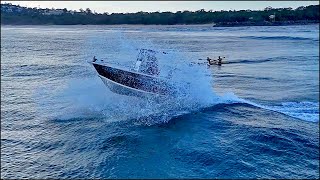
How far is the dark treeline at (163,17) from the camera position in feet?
429

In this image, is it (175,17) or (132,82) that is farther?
(175,17)

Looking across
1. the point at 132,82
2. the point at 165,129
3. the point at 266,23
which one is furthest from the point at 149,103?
the point at 266,23

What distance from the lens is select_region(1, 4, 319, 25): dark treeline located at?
131 metres

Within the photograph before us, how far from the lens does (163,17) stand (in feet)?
463

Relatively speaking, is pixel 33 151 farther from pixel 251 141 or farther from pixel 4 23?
pixel 4 23

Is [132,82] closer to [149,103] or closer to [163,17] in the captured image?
[149,103]

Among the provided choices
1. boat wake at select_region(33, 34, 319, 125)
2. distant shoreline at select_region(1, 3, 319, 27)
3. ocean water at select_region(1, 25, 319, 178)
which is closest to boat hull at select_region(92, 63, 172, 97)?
boat wake at select_region(33, 34, 319, 125)

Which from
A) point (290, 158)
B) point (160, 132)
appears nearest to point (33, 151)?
point (160, 132)

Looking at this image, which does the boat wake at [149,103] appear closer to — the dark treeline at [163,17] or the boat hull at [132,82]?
the boat hull at [132,82]

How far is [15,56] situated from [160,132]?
1367 inches

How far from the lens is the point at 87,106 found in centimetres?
2525

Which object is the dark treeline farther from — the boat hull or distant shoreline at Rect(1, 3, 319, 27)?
the boat hull

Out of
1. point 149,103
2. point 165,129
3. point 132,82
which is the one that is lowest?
point 165,129

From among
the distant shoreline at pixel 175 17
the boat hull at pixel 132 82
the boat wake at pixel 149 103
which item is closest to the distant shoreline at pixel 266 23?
the distant shoreline at pixel 175 17
